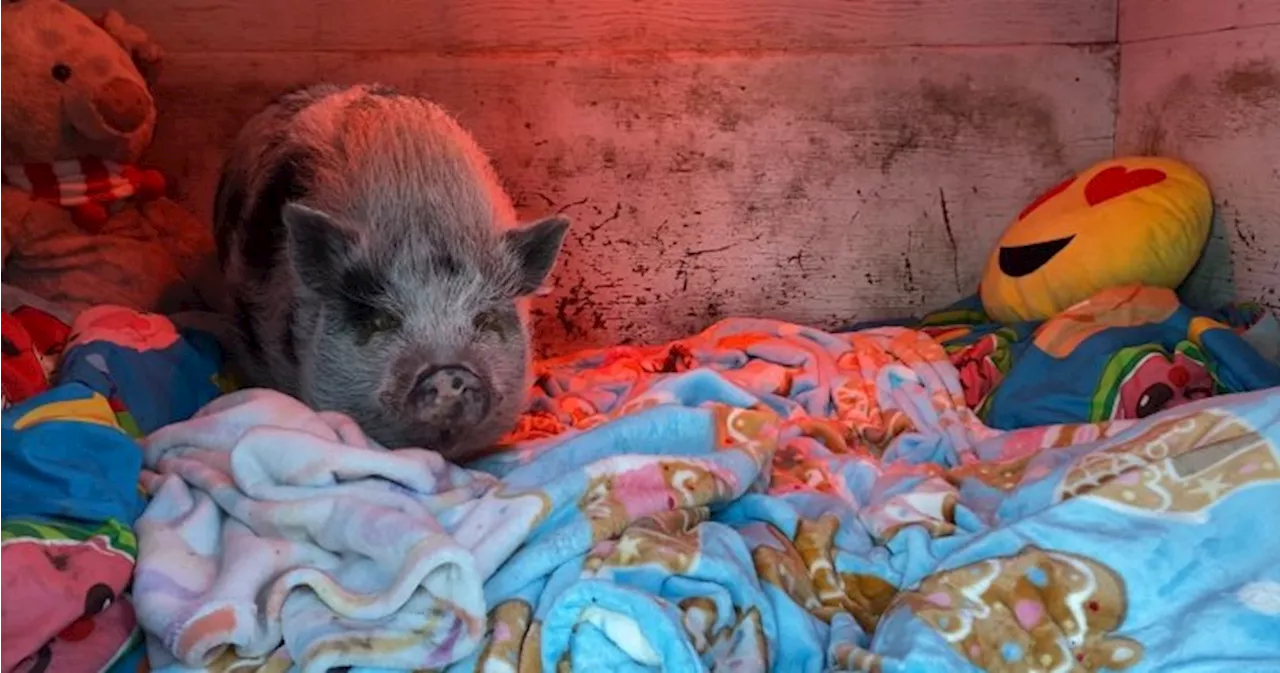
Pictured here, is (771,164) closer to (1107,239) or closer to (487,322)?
(1107,239)

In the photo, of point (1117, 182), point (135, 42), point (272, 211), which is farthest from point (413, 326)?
point (1117, 182)

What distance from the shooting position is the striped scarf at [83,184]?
6.25ft

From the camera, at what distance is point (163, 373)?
162cm

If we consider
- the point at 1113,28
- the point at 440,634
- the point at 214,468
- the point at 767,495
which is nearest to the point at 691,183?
the point at 1113,28

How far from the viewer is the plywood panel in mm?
2244

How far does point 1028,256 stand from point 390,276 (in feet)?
3.85

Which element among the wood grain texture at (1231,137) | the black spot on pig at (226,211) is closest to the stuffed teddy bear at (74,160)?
the black spot on pig at (226,211)

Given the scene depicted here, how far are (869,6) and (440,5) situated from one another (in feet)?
2.72

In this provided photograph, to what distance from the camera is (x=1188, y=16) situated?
7.01 ft

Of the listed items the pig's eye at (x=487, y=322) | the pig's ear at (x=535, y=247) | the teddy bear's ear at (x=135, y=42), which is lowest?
the pig's eye at (x=487, y=322)

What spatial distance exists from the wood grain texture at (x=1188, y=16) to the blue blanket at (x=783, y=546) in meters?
0.77

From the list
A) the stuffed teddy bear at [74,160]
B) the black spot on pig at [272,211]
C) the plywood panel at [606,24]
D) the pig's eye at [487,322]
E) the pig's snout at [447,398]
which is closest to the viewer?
the pig's snout at [447,398]

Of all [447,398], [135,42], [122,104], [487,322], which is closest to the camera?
[447,398]

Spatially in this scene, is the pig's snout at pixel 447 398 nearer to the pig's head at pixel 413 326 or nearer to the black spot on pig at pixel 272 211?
the pig's head at pixel 413 326
